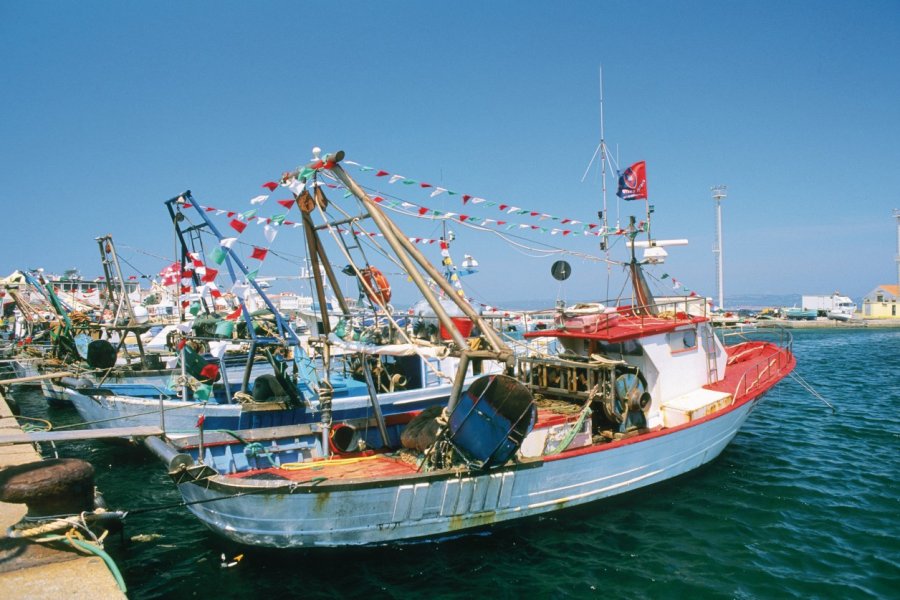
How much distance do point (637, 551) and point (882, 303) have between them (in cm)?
9020

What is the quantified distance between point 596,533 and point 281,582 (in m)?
5.98

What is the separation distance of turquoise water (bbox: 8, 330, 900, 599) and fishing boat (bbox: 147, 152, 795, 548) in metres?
0.45

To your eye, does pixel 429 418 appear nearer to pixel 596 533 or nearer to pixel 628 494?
pixel 596 533

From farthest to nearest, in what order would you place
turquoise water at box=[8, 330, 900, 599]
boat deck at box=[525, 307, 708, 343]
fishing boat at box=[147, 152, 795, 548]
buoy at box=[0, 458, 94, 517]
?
boat deck at box=[525, 307, 708, 343] → fishing boat at box=[147, 152, 795, 548] → turquoise water at box=[8, 330, 900, 599] → buoy at box=[0, 458, 94, 517]

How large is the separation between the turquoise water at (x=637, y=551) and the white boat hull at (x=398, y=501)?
0.47 metres

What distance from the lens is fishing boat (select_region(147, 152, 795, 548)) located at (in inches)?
351

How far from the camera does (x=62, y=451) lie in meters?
17.2

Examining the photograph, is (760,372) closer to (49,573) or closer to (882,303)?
(49,573)

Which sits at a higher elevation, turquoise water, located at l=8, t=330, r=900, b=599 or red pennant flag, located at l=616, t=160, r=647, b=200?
red pennant flag, located at l=616, t=160, r=647, b=200

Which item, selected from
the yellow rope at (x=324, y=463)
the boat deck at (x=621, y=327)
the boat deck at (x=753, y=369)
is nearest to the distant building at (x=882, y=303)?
the boat deck at (x=753, y=369)

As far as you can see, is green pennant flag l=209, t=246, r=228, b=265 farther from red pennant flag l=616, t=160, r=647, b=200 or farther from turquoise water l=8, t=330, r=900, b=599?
red pennant flag l=616, t=160, r=647, b=200

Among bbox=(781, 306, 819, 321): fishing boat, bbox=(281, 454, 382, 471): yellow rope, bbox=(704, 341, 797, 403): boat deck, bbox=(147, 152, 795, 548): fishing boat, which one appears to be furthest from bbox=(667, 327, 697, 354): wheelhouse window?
bbox=(781, 306, 819, 321): fishing boat

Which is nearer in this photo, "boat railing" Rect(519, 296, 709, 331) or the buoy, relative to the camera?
the buoy

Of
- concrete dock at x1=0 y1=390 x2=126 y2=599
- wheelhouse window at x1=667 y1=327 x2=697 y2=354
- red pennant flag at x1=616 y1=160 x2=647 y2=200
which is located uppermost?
red pennant flag at x1=616 y1=160 x2=647 y2=200
